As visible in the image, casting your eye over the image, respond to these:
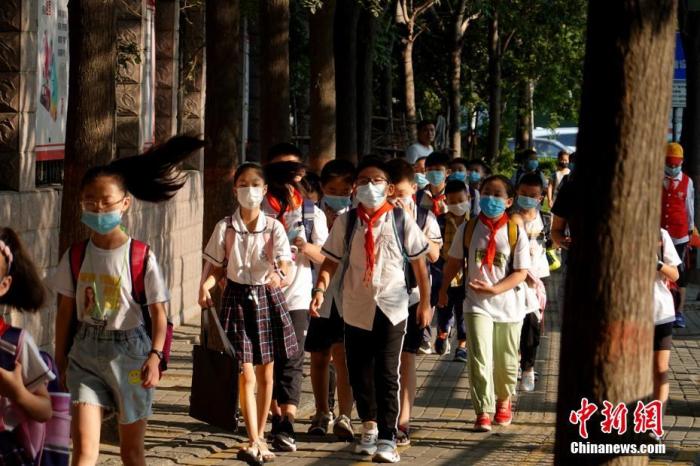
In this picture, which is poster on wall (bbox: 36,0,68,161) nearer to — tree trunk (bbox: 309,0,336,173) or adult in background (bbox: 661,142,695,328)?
tree trunk (bbox: 309,0,336,173)

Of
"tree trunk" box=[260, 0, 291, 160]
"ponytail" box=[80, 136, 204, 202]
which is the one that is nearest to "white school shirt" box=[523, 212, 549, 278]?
"tree trunk" box=[260, 0, 291, 160]

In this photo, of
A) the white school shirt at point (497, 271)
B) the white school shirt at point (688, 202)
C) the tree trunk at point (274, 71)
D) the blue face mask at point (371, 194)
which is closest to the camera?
the blue face mask at point (371, 194)

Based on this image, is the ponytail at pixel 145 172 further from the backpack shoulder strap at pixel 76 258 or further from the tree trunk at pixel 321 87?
the tree trunk at pixel 321 87

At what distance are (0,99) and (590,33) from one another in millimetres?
7167

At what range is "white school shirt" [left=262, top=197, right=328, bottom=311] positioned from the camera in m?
10.6

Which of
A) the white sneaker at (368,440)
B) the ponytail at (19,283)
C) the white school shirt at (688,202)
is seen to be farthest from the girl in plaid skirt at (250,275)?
the white school shirt at (688,202)

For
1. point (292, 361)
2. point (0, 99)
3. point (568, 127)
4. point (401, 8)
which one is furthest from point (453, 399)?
point (568, 127)

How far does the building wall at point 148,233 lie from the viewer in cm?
1166

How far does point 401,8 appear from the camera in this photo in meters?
30.0

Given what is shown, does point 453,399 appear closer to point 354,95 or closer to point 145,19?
point 145,19

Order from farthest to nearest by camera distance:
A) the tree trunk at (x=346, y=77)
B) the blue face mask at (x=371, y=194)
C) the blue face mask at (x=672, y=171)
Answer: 1. the tree trunk at (x=346, y=77)
2. the blue face mask at (x=672, y=171)
3. the blue face mask at (x=371, y=194)

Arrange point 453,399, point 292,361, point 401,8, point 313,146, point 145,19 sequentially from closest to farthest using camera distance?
1. point 292,361
2. point 453,399
3. point 145,19
4. point 313,146
5. point 401,8

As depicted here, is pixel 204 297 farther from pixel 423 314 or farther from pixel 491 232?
pixel 491 232

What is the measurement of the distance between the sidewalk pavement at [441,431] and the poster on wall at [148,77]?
2.97m
